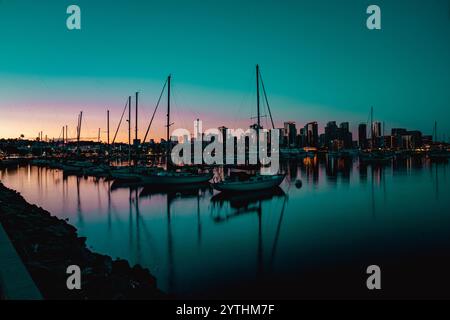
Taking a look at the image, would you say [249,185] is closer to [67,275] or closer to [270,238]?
[270,238]

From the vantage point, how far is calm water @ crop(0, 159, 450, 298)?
1141cm

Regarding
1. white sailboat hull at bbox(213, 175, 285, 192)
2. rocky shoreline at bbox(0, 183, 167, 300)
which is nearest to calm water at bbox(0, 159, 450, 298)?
white sailboat hull at bbox(213, 175, 285, 192)

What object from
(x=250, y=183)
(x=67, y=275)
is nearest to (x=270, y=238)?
(x=67, y=275)

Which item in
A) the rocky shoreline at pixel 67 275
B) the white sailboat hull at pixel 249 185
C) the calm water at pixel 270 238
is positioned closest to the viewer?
the rocky shoreline at pixel 67 275

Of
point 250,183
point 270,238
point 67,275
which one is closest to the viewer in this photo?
point 67,275

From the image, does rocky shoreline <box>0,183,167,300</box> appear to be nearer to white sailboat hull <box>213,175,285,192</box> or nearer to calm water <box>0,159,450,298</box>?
calm water <box>0,159,450,298</box>

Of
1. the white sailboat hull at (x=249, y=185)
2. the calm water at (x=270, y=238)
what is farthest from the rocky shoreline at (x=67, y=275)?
the white sailboat hull at (x=249, y=185)

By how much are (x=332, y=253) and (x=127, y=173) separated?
117ft

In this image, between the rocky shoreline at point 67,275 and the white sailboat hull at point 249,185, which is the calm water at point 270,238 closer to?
the white sailboat hull at point 249,185

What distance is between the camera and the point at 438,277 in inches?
461

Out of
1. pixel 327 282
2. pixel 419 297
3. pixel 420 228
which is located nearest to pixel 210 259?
pixel 327 282

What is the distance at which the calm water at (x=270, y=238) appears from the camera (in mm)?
11406

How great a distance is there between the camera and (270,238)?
1720 centimetres

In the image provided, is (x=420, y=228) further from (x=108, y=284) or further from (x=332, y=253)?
(x=108, y=284)
